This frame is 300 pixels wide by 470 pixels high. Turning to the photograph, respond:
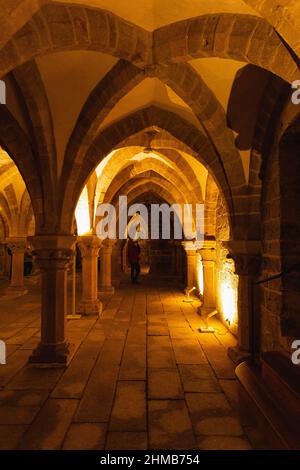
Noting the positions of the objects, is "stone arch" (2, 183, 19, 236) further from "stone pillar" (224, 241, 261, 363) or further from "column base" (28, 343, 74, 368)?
"stone pillar" (224, 241, 261, 363)

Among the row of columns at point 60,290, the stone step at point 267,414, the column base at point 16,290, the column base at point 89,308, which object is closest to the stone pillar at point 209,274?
the column base at point 89,308

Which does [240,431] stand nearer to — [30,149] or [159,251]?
[30,149]

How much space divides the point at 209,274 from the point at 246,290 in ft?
9.43

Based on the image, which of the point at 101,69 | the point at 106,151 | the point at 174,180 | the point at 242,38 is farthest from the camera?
the point at 174,180

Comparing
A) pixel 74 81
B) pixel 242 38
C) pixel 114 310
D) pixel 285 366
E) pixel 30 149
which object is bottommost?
pixel 114 310

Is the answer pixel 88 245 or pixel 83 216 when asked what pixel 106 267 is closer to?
pixel 88 245

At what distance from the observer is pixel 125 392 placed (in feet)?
10.8

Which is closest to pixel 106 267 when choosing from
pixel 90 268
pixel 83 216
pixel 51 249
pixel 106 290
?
pixel 106 290

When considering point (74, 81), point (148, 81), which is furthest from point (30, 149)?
point (148, 81)

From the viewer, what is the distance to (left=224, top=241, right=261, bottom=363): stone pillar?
4.00 meters

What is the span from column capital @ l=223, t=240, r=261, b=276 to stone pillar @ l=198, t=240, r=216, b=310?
2.80 meters

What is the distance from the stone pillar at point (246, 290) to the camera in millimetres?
4000
